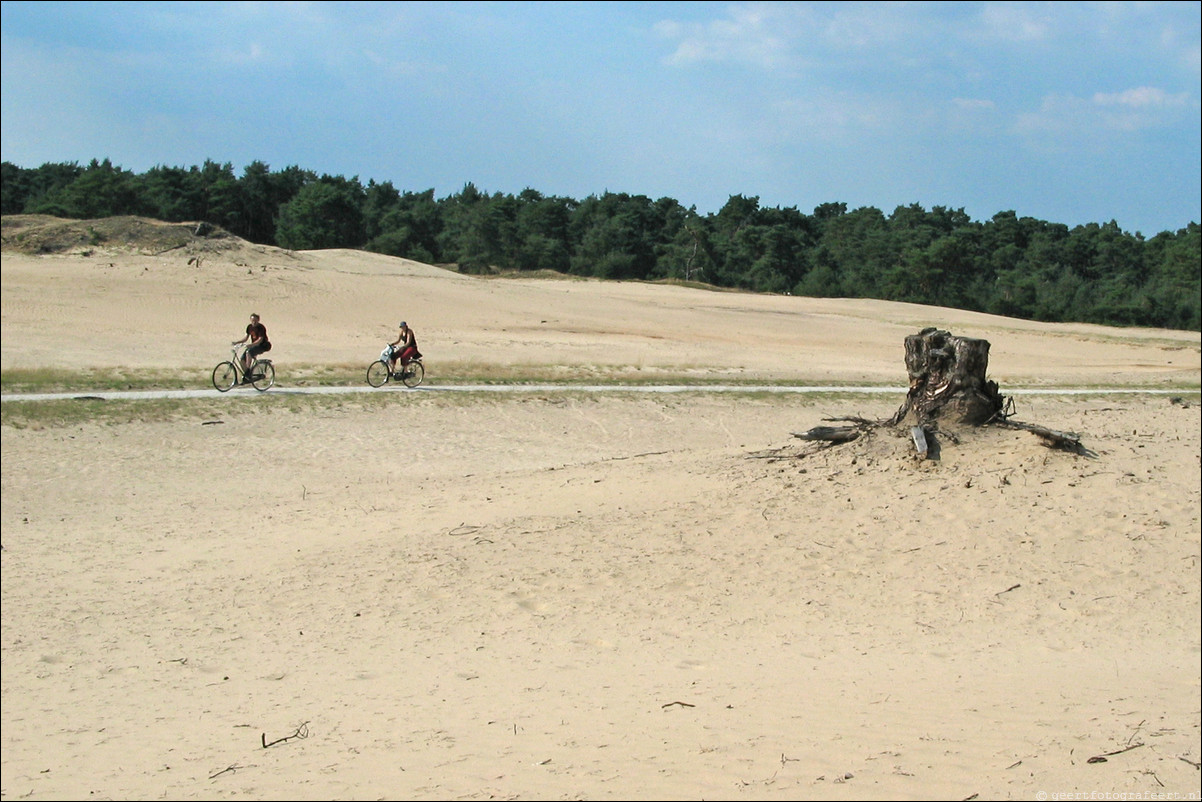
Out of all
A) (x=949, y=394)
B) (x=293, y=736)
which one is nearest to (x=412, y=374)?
(x=949, y=394)

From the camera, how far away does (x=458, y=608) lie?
996 centimetres

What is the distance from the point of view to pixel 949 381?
11.7 metres

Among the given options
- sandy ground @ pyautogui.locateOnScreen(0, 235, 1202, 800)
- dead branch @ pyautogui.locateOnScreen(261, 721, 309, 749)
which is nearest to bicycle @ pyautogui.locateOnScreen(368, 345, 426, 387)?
sandy ground @ pyautogui.locateOnScreen(0, 235, 1202, 800)

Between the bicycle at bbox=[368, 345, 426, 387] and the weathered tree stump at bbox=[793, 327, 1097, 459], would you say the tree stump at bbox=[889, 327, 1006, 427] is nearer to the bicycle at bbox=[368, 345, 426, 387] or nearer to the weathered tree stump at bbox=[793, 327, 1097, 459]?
the weathered tree stump at bbox=[793, 327, 1097, 459]

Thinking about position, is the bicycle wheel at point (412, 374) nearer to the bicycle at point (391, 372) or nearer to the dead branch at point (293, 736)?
the bicycle at point (391, 372)

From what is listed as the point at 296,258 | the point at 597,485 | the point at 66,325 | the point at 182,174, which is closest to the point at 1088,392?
the point at 597,485

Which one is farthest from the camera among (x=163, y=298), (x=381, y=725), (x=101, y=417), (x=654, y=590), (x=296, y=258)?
(x=296, y=258)

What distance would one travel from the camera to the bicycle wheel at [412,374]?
25.5 meters

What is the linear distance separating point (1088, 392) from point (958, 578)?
841 inches

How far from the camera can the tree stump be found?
1162cm

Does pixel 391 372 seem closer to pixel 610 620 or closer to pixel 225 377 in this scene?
pixel 225 377

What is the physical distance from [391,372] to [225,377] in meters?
3.76

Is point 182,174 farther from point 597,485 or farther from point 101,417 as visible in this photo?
point 597,485

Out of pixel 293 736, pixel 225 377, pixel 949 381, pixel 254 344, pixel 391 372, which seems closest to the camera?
pixel 293 736
